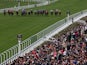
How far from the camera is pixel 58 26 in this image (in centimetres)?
4094

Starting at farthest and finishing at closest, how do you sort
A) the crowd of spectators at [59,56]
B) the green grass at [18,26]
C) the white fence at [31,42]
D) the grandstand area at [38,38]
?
the green grass at [18,26] → the white fence at [31,42] → the grandstand area at [38,38] → the crowd of spectators at [59,56]

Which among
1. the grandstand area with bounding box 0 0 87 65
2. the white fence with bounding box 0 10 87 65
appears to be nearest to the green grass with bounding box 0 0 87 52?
the grandstand area with bounding box 0 0 87 65

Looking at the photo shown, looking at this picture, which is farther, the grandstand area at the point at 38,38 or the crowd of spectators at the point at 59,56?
the grandstand area at the point at 38,38

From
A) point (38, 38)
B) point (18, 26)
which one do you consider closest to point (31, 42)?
point (38, 38)

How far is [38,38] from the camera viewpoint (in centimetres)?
3447

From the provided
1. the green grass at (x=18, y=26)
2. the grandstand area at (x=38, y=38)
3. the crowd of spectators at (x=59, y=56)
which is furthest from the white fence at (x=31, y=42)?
the green grass at (x=18, y=26)

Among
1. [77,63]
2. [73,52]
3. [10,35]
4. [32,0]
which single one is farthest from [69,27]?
[32,0]

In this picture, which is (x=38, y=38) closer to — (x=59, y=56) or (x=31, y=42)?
(x=31, y=42)

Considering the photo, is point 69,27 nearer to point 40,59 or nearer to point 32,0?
point 40,59

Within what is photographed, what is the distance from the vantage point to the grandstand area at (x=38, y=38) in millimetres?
25188

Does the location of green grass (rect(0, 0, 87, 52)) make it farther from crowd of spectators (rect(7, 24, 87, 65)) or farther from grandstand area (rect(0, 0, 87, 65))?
crowd of spectators (rect(7, 24, 87, 65))

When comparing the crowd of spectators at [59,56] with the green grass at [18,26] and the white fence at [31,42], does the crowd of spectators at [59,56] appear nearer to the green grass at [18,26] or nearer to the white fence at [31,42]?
the white fence at [31,42]

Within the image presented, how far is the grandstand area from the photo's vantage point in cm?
2519

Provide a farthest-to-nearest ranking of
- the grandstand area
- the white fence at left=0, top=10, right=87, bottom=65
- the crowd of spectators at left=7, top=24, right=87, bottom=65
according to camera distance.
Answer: the white fence at left=0, top=10, right=87, bottom=65
the grandstand area
the crowd of spectators at left=7, top=24, right=87, bottom=65
